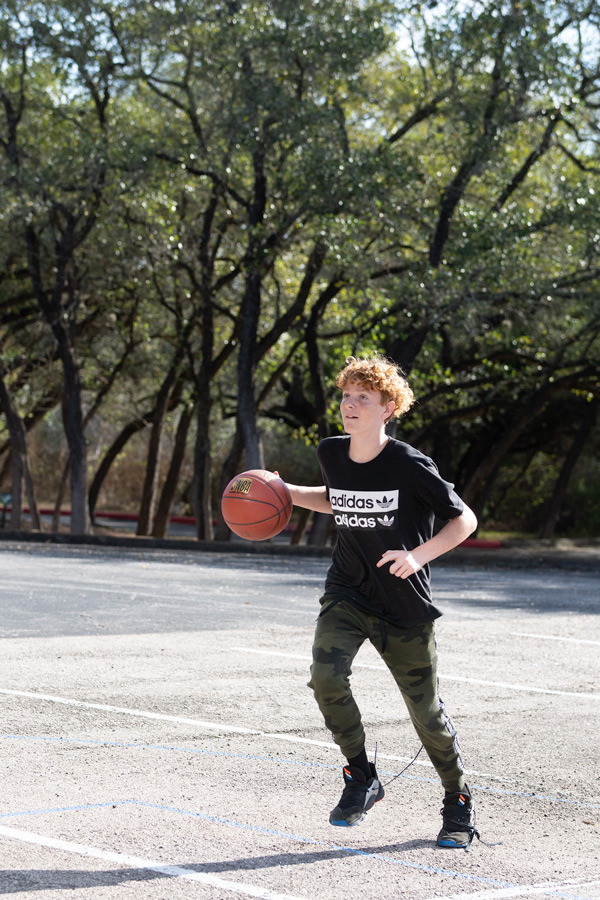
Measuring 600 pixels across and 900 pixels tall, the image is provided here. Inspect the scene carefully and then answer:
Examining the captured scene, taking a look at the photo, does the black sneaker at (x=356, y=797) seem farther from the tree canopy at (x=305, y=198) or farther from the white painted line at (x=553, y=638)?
the tree canopy at (x=305, y=198)

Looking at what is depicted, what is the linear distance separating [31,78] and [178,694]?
21.6 meters

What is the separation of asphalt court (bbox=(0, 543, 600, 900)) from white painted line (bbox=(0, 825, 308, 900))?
1cm

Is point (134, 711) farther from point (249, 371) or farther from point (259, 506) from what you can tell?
point (249, 371)

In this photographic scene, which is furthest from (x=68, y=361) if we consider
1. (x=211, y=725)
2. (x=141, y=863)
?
(x=141, y=863)

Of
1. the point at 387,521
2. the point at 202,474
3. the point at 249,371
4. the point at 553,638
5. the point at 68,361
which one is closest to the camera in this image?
the point at 387,521

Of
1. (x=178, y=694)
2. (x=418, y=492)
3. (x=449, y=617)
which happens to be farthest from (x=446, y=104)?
(x=418, y=492)

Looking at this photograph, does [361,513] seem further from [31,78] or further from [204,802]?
[31,78]

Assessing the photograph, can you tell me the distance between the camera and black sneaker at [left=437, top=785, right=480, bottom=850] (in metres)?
4.35

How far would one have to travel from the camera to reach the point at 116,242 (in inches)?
938

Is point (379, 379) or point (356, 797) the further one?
point (379, 379)

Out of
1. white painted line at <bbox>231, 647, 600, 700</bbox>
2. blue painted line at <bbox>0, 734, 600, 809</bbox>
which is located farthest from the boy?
white painted line at <bbox>231, 647, 600, 700</bbox>

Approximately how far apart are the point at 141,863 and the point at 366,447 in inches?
72.7

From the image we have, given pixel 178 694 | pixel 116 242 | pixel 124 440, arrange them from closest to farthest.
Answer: pixel 178 694 → pixel 116 242 → pixel 124 440

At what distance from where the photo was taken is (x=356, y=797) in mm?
4570
